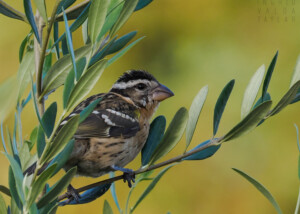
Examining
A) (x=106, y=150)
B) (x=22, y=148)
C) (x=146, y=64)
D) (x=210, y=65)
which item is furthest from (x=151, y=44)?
(x=22, y=148)

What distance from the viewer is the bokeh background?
4.12 metres

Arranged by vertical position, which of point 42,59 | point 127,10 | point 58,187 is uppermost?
point 127,10

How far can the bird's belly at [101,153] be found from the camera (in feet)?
7.11

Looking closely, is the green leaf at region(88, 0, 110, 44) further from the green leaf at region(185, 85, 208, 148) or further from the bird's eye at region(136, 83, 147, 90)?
the bird's eye at region(136, 83, 147, 90)

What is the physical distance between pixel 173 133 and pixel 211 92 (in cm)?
293

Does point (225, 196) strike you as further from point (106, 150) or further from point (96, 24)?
point (96, 24)

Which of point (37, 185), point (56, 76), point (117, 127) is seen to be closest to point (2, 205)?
point (37, 185)

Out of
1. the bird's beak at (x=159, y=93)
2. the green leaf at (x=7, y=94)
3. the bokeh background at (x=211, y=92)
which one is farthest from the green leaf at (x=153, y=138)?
the bokeh background at (x=211, y=92)

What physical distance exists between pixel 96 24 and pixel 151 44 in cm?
325

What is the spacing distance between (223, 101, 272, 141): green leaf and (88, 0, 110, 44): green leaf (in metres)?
0.34

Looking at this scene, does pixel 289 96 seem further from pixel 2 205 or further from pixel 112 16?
pixel 2 205

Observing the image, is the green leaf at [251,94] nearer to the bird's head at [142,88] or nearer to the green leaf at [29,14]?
the green leaf at [29,14]

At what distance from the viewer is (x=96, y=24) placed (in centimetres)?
107

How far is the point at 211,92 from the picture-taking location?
417 cm
